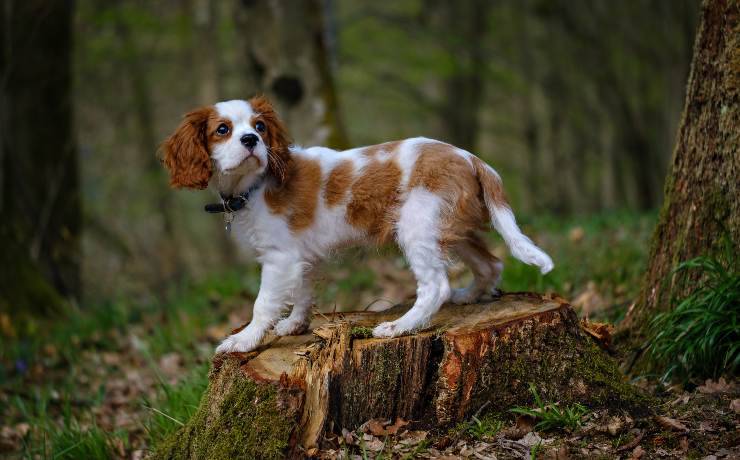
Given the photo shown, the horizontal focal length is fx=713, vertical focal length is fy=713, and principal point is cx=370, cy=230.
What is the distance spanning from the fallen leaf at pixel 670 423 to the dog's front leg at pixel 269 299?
1951 mm

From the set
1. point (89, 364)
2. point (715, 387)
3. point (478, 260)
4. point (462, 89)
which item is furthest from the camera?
point (462, 89)

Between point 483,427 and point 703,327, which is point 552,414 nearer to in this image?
point 483,427

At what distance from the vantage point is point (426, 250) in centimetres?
372

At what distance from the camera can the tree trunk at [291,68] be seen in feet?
27.2

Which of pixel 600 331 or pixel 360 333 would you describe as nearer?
pixel 360 333

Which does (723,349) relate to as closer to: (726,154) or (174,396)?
(726,154)

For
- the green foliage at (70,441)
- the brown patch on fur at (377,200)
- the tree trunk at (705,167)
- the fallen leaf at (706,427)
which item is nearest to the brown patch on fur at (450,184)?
the brown patch on fur at (377,200)

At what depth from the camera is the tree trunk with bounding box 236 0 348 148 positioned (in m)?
8.28

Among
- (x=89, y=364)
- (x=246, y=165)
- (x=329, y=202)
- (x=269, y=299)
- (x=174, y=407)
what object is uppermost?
(x=246, y=165)

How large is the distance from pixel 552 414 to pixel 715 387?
956 mm

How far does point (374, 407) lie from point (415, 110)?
15.3 metres

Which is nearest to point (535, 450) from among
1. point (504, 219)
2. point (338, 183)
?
point (504, 219)

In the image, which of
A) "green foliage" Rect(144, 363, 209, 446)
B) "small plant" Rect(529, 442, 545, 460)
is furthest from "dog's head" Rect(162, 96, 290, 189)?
"small plant" Rect(529, 442, 545, 460)

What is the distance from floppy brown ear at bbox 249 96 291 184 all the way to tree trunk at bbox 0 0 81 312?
17.1 feet
